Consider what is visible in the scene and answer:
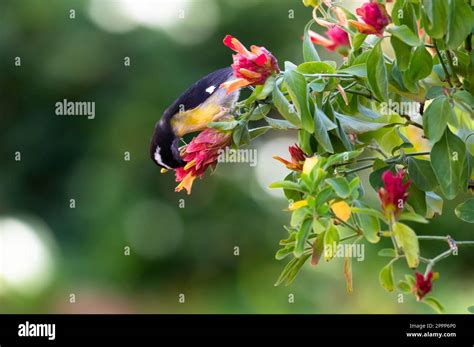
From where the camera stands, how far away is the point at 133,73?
3621 mm

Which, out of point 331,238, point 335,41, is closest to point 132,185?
point 335,41

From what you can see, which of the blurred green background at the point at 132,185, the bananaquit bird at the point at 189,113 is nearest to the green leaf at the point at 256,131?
the bananaquit bird at the point at 189,113

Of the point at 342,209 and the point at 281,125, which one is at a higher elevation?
the point at 281,125

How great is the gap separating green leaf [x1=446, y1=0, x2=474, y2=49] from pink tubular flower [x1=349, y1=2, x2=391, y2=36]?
65 millimetres

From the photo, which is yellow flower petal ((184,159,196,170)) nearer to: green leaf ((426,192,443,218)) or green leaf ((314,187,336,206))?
green leaf ((314,187,336,206))

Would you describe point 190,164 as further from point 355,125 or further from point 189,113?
point 189,113

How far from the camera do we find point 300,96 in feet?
2.52

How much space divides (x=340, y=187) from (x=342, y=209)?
0.08 feet

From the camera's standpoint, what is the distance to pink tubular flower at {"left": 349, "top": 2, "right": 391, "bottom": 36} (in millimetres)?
763

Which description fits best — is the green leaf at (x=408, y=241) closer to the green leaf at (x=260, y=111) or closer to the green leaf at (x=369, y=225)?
the green leaf at (x=369, y=225)

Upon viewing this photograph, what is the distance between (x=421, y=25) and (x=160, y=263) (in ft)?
8.86

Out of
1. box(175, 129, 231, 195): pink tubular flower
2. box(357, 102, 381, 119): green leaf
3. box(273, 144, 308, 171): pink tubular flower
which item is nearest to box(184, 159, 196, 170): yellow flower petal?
box(175, 129, 231, 195): pink tubular flower
